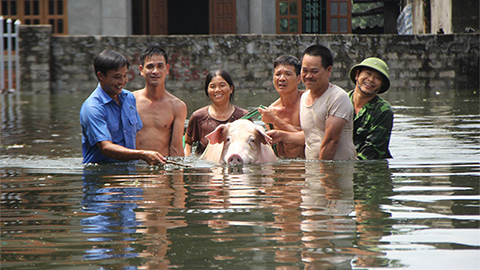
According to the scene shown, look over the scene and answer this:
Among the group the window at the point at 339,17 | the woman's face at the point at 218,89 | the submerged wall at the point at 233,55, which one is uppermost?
the window at the point at 339,17

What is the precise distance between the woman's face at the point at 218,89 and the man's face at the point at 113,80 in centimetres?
153

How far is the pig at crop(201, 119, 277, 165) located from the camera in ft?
22.5

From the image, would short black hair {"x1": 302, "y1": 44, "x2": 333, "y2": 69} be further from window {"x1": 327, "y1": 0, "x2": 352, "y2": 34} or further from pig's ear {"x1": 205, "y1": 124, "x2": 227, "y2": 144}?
window {"x1": 327, "y1": 0, "x2": 352, "y2": 34}

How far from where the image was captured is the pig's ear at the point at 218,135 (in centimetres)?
698

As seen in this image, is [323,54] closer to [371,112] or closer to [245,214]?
[371,112]

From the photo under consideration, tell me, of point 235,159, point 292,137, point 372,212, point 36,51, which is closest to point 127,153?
point 235,159

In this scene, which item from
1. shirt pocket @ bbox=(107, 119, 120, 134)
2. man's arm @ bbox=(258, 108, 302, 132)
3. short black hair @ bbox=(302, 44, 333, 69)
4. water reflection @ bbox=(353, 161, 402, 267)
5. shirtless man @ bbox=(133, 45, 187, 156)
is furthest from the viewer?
shirtless man @ bbox=(133, 45, 187, 156)

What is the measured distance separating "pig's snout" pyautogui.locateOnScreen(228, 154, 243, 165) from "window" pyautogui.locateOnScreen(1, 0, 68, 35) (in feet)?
51.1

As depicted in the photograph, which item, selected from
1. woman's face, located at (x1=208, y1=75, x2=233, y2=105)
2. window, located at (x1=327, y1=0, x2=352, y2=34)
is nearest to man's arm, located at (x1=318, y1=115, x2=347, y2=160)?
woman's face, located at (x1=208, y1=75, x2=233, y2=105)

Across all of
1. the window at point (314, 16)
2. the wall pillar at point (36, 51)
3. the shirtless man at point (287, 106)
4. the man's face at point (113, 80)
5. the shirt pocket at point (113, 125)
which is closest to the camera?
the man's face at point (113, 80)

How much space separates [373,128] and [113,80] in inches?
112

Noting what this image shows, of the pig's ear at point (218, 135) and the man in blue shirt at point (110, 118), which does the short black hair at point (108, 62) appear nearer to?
the man in blue shirt at point (110, 118)

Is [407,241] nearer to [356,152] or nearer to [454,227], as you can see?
[454,227]

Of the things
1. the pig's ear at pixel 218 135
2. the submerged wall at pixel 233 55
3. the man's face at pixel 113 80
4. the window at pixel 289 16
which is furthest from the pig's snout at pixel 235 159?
the window at pixel 289 16
